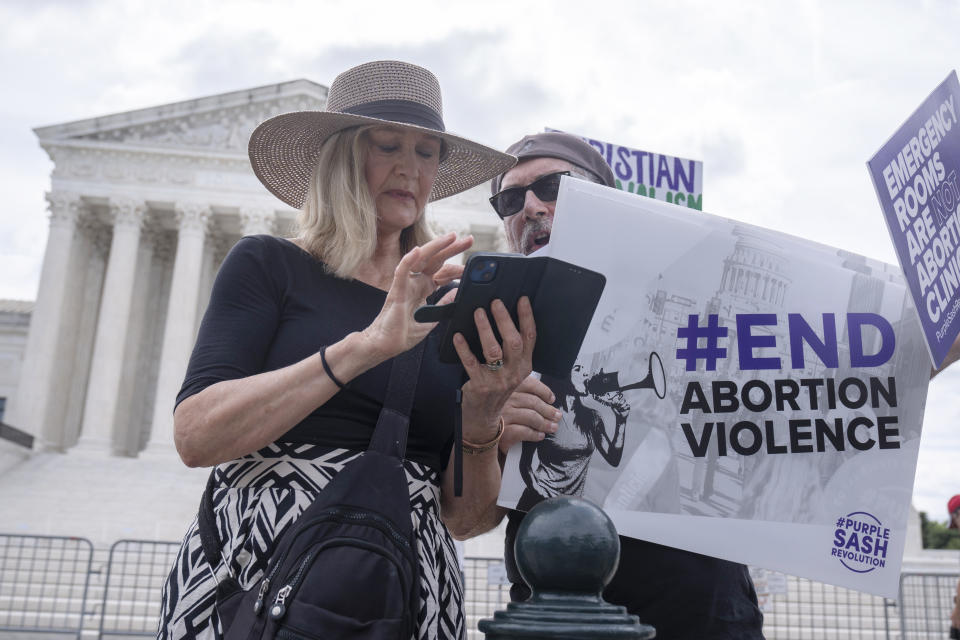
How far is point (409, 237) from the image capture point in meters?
2.88

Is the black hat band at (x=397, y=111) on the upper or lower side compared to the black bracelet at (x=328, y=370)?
upper

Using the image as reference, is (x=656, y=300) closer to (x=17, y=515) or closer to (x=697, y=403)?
(x=697, y=403)

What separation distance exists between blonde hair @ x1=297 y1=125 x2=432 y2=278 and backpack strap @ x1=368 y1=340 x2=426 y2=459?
1.14 feet

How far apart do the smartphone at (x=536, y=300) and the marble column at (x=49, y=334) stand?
3254 centimetres

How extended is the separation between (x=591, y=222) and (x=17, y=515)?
2362 cm

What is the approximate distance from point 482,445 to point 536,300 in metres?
0.55

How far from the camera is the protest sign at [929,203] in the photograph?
242 cm

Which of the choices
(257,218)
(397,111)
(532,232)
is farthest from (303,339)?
(257,218)

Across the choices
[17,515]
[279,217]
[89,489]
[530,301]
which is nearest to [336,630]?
[530,301]

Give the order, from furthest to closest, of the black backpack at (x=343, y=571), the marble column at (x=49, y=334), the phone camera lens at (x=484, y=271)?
the marble column at (x=49, y=334) → the phone camera lens at (x=484, y=271) → the black backpack at (x=343, y=571)

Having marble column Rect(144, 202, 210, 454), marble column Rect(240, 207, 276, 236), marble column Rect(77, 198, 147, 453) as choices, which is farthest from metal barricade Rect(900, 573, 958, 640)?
marble column Rect(77, 198, 147, 453)

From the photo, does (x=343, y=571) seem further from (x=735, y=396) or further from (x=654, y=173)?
(x=654, y=173)

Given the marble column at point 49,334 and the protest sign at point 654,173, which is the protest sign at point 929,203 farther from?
the marble column at point 49,334

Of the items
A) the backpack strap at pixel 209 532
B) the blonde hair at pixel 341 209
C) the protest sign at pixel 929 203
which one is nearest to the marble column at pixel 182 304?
the blonde hair at pixel 341 209
